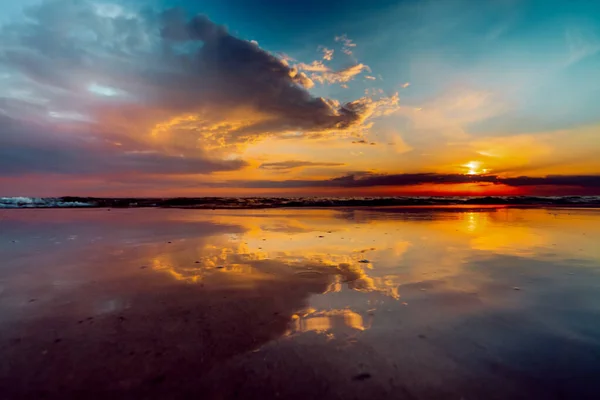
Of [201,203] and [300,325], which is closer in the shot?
[300,325]

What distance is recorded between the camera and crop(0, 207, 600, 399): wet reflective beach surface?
305cm

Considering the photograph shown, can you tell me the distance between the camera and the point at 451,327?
4246 millimetres

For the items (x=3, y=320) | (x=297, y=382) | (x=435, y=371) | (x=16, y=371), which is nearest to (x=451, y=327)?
(x=435, y=371)

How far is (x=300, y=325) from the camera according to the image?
14.2 ft

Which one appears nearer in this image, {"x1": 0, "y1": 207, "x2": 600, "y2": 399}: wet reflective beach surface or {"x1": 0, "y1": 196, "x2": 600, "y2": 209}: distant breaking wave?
{"x1": 0, "y1": 207, "x2": 600, "y2": 399}: wet reflective beach surface

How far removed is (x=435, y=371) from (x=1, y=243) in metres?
13.3

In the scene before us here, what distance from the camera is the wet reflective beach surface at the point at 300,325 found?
305 cm

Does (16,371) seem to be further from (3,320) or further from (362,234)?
(362,234)

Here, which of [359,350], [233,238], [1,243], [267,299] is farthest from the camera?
[233,238]

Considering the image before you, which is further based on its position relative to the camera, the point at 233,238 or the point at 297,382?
the point at 233,238

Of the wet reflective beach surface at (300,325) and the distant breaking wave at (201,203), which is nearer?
the wet reflective beach surface at (300,325)

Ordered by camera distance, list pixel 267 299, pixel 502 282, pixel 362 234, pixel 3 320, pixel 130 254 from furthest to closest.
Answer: pixel 362 234 → pixel 130 254 → pixel 502 282 → pixel 267 299 → pixel 3 320

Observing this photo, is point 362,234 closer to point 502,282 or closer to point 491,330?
point 502,282

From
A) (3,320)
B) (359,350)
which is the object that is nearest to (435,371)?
(359,350)
